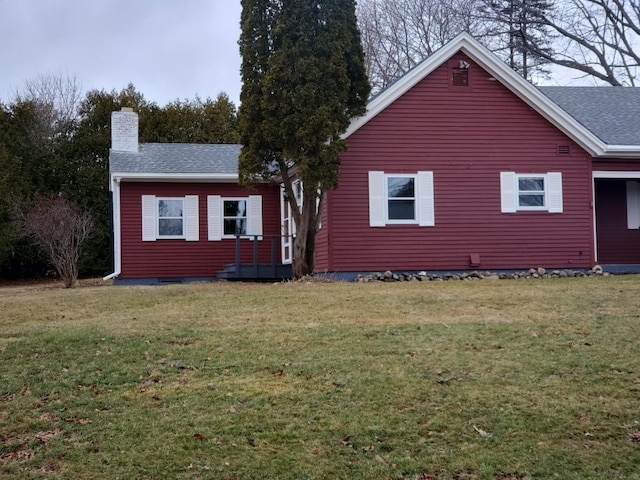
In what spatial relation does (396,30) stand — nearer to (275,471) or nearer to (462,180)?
(462,180)

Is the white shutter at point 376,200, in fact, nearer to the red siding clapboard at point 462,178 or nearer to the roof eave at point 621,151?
the red siding clapboard at point 462,178

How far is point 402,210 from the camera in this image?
15438 millimetres

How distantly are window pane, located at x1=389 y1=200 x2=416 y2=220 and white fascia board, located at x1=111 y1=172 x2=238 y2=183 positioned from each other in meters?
5.22

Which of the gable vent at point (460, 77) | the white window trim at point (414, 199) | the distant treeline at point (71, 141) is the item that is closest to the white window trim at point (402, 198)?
the white window trim at point (414, 199)

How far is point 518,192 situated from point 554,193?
0.78 m

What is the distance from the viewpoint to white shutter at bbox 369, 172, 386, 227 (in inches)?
596

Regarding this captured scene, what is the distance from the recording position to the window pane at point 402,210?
50.4 feet

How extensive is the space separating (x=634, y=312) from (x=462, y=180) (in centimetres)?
678

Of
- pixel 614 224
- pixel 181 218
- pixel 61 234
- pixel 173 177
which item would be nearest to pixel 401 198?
pixel 614 224

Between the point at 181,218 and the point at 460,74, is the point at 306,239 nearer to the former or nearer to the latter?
the point at 460,74

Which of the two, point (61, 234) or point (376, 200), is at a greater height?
point (376, 200)

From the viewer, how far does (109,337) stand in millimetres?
8312

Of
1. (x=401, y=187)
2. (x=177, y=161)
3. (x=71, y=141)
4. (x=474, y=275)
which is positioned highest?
(x=71, y=141)

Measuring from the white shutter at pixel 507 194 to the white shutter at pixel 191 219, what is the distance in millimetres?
8023
